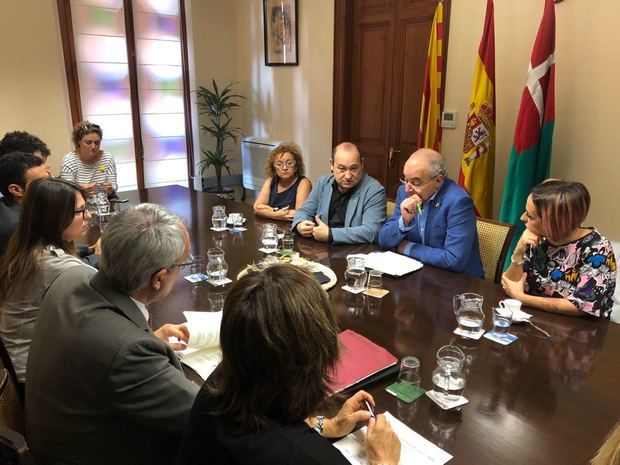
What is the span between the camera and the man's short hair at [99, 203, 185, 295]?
3.69 ft

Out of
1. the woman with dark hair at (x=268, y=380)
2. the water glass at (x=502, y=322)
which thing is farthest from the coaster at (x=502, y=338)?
the woman with dark hair at (x=268, y=380)

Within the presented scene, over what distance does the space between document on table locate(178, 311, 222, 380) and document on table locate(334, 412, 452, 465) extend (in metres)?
0.48

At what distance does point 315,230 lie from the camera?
8.12 feet

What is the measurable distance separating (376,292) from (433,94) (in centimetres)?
218

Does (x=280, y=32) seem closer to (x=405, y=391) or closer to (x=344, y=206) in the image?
(x=344, y=206)

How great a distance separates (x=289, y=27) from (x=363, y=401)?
15.0 ft

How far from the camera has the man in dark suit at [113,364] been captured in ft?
3.36

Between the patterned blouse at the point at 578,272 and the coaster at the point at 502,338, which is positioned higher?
the patterned blouse at the point at 578,272

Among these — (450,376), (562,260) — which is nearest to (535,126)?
(562,260)

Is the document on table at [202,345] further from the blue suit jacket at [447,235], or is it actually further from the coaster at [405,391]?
the blue suit jacket at [447,235]

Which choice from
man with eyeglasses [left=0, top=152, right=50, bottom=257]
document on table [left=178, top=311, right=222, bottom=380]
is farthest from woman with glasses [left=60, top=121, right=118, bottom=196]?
document on table [left=178, top=311, right=222, bottom=380]

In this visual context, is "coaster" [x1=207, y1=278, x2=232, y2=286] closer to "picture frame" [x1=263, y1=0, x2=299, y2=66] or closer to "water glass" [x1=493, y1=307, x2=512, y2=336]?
"water glass" [x1=493, y1=307, x2=512, y2=336]

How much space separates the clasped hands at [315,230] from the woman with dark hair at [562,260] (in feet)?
3.05

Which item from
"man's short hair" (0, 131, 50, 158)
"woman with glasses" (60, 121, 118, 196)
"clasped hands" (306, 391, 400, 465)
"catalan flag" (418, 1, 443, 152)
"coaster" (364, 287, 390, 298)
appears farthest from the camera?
"woman with glasses" (60, 121, 118, 196)
